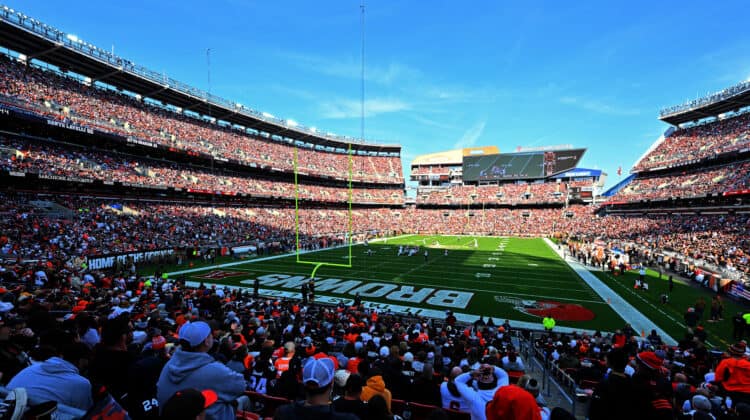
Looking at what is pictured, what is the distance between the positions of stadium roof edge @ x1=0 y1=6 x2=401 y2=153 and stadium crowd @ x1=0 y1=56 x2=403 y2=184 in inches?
50.2

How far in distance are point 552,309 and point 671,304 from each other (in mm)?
6118

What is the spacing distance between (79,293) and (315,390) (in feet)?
37.6

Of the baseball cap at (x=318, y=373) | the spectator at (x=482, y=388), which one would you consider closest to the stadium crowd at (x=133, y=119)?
the baseball cap at (x=318, y=373)

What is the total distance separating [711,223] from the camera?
1224 inches

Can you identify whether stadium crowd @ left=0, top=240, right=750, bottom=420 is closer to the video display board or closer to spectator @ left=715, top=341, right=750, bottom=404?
spectator @ left=715, top=341, right=750, bottom=404

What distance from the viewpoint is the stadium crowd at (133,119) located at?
91.4ft

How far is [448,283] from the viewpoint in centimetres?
1997

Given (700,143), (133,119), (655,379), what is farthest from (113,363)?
(700,143)

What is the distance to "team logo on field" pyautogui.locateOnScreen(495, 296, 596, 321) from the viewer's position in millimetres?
14377

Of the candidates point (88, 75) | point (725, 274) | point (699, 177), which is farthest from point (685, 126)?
point (88, 75)

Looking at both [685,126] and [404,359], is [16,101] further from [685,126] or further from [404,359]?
[685,126]

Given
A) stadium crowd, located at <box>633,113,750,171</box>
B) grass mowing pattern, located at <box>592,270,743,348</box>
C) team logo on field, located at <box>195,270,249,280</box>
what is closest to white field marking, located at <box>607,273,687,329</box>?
grass mowing pattern, located at <box>592,270,743,348</box>

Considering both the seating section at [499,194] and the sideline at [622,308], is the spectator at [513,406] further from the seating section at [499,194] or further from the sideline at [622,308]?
the seating section at [499,194]

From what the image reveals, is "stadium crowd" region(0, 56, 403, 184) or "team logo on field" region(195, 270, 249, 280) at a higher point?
"stadium crowd" region(0, 56, 403, 184)
